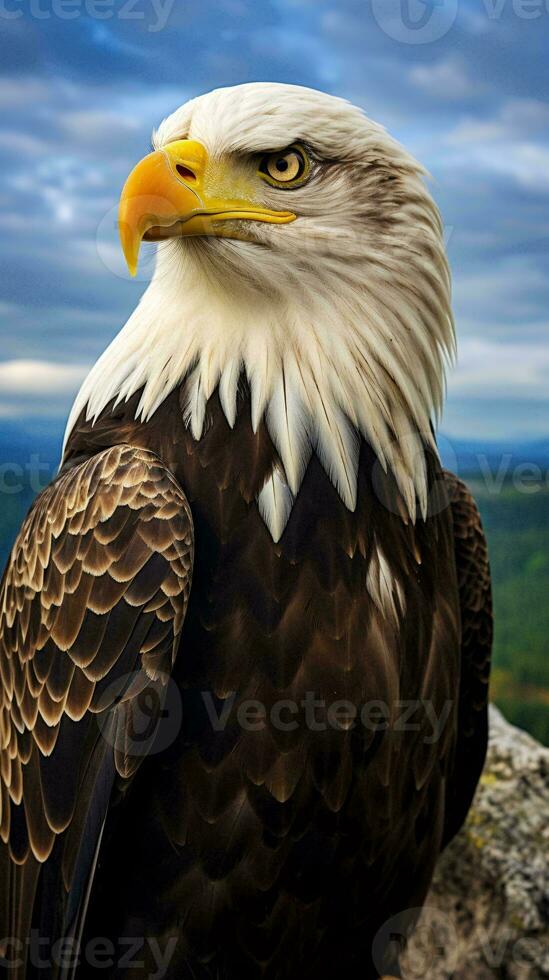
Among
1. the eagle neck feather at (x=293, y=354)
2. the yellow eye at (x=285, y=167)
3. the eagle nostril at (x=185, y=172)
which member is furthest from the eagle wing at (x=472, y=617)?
the eagle nostril at (x=185, y=172)

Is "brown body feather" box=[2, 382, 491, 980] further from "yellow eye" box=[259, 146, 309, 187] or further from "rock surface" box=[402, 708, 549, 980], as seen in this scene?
"rock surface" box=[402, 708, 549, 980]

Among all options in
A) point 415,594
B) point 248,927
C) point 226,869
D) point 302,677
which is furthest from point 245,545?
→ point 248,927

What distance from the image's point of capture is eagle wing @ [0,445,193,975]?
192cm

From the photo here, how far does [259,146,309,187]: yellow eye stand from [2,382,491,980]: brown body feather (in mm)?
525

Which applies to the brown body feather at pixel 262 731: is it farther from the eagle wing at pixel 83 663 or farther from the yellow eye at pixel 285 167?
the yellow eye at pixel 285 167

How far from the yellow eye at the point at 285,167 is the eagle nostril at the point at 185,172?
0.57 ft

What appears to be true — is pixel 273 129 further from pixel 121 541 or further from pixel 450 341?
pixel 121 541

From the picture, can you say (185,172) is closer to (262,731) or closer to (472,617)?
(262,731)

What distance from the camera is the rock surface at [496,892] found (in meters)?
3.44

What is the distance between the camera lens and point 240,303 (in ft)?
7.02

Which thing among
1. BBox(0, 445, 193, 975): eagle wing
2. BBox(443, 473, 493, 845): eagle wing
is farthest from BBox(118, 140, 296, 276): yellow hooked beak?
BBox(443, 473, 493, 845): eagle wing

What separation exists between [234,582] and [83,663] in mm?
376

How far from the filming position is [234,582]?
6.72 feet

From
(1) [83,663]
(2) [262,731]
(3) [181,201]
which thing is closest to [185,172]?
(3) [181,201]
